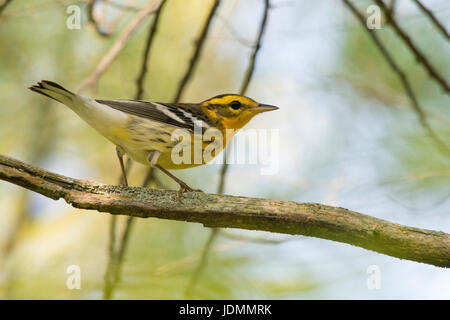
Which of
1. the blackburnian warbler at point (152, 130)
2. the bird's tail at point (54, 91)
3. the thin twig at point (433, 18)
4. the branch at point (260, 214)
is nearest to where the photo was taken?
the branch at point (260, 214)

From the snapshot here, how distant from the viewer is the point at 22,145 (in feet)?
21.2

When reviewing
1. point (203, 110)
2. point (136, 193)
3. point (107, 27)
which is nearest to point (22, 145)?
point (107, 27)

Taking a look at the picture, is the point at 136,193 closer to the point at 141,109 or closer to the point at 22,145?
the point at 141,109

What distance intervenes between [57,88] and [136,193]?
1.03m

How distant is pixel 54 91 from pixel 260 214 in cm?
182

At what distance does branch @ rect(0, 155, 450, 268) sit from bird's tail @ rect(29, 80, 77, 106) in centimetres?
68

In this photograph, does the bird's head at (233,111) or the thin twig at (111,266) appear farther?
the bird's head at (233,111)

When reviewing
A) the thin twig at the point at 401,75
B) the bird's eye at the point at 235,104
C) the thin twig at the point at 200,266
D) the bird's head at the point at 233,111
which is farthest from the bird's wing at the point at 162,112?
the thin twig at the point at 401,75

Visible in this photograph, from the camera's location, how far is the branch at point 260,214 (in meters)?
3.10

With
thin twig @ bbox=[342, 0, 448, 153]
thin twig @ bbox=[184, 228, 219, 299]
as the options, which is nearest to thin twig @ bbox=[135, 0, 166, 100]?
Result: thin twig @ bbox=[184, 228, 219, 299]

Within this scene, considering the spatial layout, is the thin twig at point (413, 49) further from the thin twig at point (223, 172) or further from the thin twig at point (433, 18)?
the thin twig at point (223, 172)

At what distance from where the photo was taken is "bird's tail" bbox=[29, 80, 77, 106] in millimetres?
3572

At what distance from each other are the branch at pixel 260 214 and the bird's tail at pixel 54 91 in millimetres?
677

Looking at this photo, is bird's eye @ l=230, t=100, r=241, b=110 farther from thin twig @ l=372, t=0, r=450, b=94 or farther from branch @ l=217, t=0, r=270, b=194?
thin twig @ l=372, t=0, r=450, b=94
